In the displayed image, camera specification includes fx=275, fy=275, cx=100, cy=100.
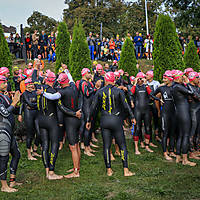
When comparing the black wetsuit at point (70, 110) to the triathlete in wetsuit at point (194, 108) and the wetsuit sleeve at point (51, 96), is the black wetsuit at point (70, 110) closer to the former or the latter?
the wetsuit sleeve at point (51, 96)

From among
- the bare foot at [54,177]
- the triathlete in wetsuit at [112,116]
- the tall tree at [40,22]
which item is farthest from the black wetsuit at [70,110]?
the tall tree at [40,22]

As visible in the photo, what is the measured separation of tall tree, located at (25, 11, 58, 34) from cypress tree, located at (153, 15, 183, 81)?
40446mm

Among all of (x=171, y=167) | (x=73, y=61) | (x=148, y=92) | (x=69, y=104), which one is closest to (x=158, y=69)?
(x=148, y=92)

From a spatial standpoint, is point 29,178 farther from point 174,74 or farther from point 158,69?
point 158,69

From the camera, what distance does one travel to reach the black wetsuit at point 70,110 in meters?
6.30

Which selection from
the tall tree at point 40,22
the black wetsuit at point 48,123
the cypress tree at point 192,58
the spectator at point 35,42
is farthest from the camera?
the tall tree at point 40,22

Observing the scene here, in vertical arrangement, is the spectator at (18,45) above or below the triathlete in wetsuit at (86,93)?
above

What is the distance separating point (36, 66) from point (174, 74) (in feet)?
12.6

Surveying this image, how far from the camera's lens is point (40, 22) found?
5062 centimetres

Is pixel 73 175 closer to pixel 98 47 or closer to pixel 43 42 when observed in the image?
pixel 43 42

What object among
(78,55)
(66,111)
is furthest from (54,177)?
(78,55)

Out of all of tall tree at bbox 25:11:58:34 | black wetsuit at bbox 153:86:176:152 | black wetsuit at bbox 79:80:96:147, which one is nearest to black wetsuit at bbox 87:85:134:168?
black wetsuit at bbox 79:80:96:147

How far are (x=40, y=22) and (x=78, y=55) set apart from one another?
42.3 m

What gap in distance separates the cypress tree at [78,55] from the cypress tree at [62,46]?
6.45ft
